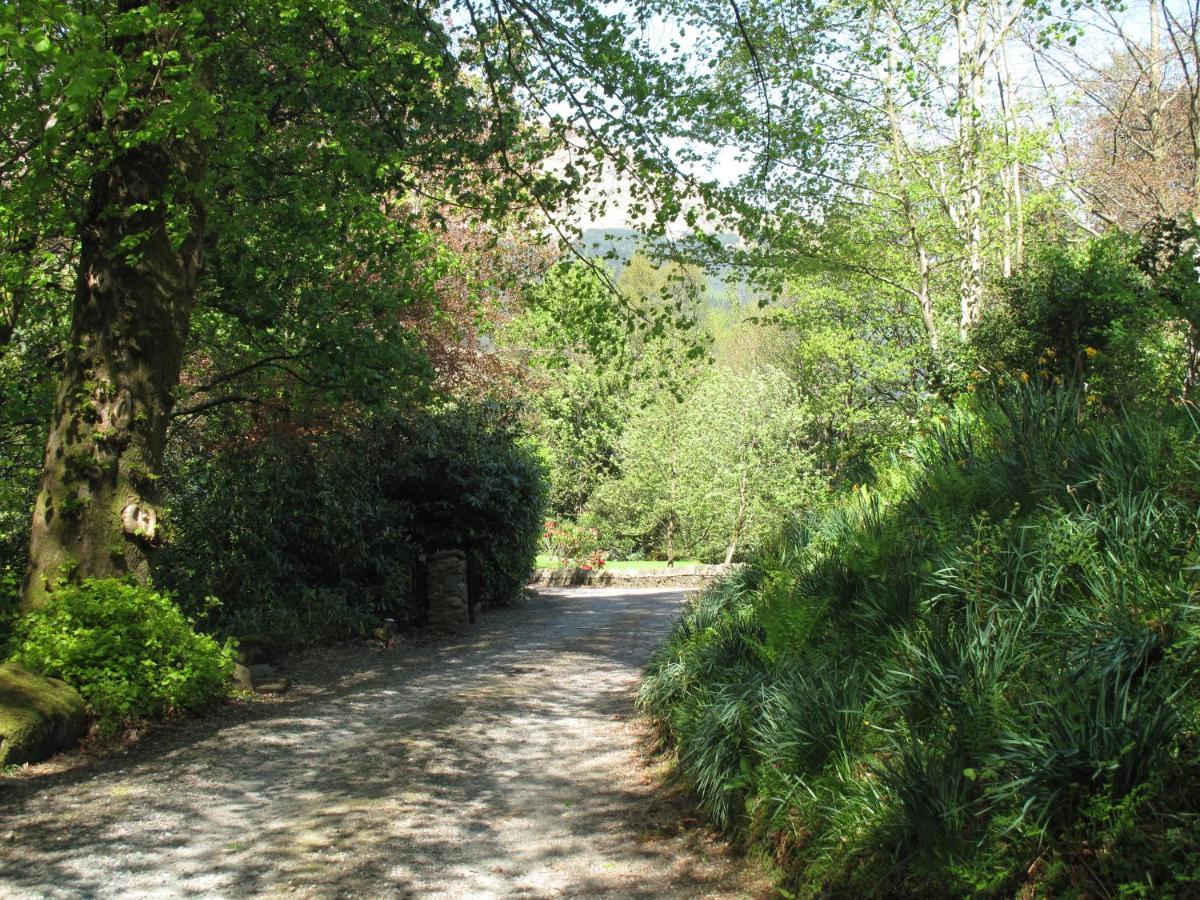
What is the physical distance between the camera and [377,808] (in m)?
5.78

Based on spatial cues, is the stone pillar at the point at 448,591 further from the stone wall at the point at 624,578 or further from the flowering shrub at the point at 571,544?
the flowering shrub at the point at 571,544

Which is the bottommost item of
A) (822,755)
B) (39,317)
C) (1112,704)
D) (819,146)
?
(822,755)

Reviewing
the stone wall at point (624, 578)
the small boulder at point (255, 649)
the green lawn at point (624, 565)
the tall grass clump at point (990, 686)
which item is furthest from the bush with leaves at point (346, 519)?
the green lawn at point (624, 565)

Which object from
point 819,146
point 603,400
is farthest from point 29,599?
point 603,400

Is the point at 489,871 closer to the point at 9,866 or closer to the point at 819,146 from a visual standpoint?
the point at 9,866

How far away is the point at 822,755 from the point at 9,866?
397 cm

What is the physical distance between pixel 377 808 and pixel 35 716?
2577mm

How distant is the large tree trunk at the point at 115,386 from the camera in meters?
7.98

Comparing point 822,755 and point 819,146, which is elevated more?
point 819,146

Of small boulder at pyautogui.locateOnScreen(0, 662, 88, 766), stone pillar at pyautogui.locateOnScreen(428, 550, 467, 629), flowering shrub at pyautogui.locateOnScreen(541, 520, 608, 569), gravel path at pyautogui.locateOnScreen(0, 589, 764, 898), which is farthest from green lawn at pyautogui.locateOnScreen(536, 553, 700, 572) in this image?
small boulder at pyautogui.locateOnScreen(0, 662, 88, 766)

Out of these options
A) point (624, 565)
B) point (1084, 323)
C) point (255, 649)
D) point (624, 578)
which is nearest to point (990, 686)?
point (255, 649)

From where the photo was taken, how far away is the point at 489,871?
4.93 meters

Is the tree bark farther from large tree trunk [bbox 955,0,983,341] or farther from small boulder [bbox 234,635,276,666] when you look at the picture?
small boulder [bbox 234,635,276,666]

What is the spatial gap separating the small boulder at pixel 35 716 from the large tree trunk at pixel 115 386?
111 centimetres
